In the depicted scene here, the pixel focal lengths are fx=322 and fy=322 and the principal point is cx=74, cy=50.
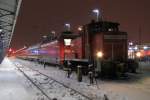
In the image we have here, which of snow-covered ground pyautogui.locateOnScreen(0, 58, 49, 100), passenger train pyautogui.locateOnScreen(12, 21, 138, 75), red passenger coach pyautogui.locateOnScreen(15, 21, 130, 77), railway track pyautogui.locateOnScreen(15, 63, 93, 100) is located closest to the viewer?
railway track pyautogui.locateOnScreen(15, 63, 93, 100)

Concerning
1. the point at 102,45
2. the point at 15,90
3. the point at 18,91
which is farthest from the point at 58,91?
the point at 102,45

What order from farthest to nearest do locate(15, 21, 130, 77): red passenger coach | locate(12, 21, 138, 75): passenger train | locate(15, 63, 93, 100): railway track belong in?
locate(15, 21, 130, 77): red passenger coach → locate(12, 21, 138, 75): passenger train → locate(15, 63, 93, 100): railway track

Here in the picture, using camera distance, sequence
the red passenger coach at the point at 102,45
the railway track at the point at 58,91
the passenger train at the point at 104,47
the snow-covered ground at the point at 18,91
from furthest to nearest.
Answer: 1. the red passenger coach at the point at 102,45
2. the passenger train at the point at 104,47
3. the snow-covered ground at the point at 18,91
4. the railway track at the point at 58,91

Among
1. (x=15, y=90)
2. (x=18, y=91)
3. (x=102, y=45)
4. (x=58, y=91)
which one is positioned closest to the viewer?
(x=58, y=91)

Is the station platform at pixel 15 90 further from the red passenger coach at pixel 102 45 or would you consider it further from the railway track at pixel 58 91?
the red passenger coach at pixel 102 45

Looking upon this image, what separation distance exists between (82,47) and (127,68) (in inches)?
203

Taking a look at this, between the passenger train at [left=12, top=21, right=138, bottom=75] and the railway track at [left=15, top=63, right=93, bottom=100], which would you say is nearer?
the railway track at [left=15, top=63, right=93, bottom=100]

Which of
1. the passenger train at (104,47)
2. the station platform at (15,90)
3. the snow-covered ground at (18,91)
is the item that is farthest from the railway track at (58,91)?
the passenger train at (104,47)

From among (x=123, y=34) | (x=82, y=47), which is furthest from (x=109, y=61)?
(x=82, y=47)

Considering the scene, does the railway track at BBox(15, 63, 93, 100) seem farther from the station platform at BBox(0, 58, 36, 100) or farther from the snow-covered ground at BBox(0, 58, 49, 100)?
the station platform at BBox(0, 58, 36, 100)

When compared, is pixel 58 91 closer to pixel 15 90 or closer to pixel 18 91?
pixel 18 91

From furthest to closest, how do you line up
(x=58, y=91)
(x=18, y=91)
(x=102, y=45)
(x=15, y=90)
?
1. (x=102, y=45)
2. (x=15, y=90)
3. (x=18, y=91)
4. (x=58, y=91)

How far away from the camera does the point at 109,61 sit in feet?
70.8

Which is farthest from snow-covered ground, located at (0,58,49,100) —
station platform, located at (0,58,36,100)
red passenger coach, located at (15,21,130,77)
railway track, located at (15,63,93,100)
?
red passenger coach, located at (15,21,130,77)
